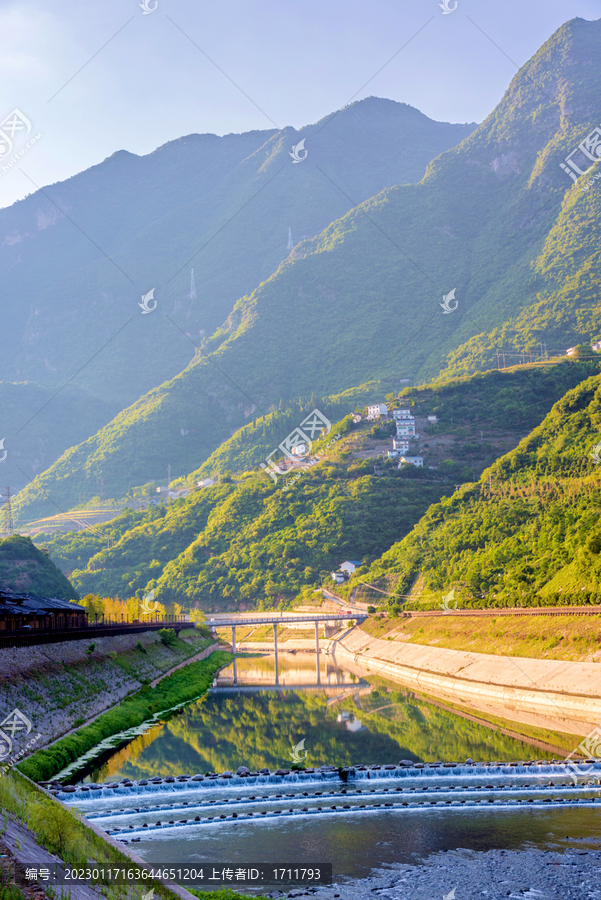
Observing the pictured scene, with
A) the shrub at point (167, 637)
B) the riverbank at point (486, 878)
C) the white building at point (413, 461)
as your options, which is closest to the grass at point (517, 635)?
the shrub at point (167, 637)

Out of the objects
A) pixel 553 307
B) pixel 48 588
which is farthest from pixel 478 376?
pixel 48 588

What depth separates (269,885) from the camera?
19797 millimetres

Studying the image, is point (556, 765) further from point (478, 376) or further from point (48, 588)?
point (478, 376)

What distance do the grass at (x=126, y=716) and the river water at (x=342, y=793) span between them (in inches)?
50.5

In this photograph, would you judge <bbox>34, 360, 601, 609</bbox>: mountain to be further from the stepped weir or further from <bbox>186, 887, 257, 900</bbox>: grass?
<bbox>186, 887, 257, 900</bbox>: grass

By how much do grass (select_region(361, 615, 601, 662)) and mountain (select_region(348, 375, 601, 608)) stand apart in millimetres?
2525

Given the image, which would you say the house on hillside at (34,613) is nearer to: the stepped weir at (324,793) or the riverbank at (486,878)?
the stepped weir at (324,793)

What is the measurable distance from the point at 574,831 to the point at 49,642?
3004cm

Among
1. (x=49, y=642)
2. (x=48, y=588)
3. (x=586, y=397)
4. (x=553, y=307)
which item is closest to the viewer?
(x=49, y=642)

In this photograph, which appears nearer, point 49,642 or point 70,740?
point 70,740

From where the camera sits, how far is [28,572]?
9381 centimetres

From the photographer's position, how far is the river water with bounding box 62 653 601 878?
2261 centimetres

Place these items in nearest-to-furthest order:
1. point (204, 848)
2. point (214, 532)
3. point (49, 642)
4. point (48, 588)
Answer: point (204, 848), point (49, 642), point (48, 588), point (214, 532)

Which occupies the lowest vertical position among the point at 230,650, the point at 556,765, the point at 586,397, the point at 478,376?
the point at 230,650
